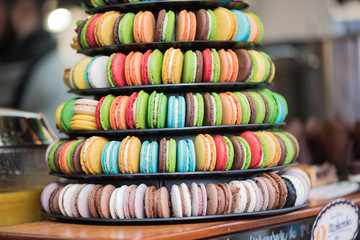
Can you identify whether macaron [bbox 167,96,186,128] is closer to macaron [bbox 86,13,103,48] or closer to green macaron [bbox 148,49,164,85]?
green macaron [bbox 148,49,164,85]

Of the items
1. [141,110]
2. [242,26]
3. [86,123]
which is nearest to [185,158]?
[141,110]

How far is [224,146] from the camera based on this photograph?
128cm

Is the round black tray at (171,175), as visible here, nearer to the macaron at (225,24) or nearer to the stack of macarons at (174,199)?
the stack of macarons at (174,199)

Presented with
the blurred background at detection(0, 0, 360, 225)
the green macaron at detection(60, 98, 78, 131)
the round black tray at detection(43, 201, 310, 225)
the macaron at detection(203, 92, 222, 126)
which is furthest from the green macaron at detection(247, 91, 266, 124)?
the blurred background at detection(0, 0, 360, 225)

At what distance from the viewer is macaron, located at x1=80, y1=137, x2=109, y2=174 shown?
4.23 feet

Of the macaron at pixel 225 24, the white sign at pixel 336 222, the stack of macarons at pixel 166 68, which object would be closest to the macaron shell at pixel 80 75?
the stack of macarons at pixel 166 68

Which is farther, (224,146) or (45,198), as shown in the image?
(45,198)

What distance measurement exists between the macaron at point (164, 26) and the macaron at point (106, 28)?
0.38ft

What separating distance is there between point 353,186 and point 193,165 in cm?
70

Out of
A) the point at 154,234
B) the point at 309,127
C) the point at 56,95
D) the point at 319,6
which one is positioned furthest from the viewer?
the point at 319,6

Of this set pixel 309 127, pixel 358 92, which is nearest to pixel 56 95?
pixel 309 127

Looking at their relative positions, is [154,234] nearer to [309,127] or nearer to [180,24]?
[180,24]

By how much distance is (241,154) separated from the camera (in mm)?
1296

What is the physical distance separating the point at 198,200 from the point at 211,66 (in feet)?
1.00
